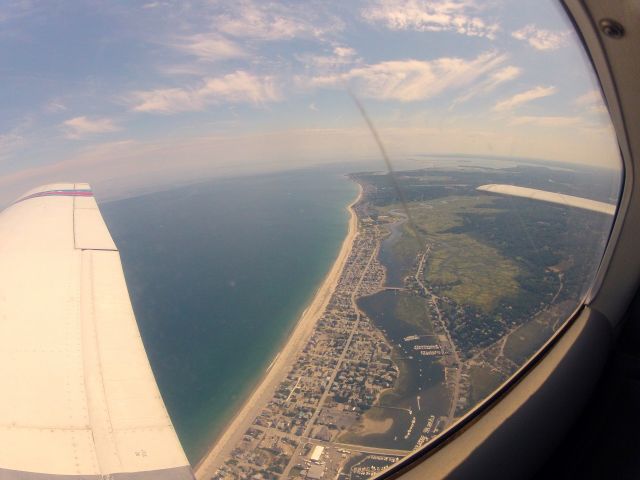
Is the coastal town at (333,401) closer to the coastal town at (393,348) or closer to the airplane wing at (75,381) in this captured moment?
the coastal town at (393,348)

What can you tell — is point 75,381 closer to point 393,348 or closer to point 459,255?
point 393,348

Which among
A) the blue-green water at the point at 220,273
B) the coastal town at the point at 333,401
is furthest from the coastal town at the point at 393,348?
the blue-green water at the point at 220,273

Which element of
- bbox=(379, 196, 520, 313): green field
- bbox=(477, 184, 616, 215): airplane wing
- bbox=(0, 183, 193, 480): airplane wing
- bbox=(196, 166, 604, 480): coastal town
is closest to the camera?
bbox=(0, 183, 193, 480): airplane wing

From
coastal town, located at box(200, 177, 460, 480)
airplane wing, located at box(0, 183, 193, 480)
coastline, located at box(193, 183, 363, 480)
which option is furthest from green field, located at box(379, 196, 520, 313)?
airplane wing, located at box(0, 183, 193, 480)

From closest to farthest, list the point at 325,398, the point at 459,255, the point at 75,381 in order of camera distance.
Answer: the point at 75,381, the point at 325,398, the point at 459,255

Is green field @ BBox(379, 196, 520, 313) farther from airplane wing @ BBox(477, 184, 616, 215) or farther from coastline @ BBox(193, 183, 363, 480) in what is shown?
coastline @ BBox(193, 183, 363, 480)

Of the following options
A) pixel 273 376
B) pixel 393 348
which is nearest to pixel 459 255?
pixel 393 348
